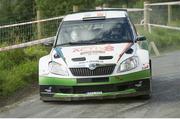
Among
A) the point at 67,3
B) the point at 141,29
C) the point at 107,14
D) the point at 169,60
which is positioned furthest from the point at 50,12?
the point at 107,14

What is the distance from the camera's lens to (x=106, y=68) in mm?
9992

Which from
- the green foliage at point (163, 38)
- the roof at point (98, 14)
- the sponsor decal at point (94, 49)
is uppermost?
the roof at point (98, 14)

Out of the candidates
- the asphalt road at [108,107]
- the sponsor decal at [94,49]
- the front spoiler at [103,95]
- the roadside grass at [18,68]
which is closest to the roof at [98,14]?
the sponsor decal at [94,49]

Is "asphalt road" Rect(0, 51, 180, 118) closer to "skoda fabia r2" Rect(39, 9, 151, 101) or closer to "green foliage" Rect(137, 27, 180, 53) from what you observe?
"skoda fabia r2" Rect(39, 9, 151, 101)

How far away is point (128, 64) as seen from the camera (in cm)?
1008

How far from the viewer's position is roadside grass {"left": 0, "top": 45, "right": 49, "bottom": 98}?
12016mm

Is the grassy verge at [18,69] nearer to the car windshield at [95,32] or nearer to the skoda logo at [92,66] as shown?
the car windshield at [95,32]

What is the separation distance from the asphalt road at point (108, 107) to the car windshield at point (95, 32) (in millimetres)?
1284

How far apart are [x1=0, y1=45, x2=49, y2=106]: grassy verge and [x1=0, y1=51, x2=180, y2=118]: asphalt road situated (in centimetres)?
69

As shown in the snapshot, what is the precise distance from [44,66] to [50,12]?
1686cm

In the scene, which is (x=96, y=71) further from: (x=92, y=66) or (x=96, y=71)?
(x=92, y=66)

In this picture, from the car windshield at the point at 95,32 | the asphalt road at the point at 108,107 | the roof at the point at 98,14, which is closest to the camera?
the asphalt road at the point at 108,107

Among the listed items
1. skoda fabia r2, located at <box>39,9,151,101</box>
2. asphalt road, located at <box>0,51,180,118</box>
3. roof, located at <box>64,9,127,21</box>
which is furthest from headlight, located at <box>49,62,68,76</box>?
roof, located at <box>64,9,127,21</box>

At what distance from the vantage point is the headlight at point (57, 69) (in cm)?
1010
